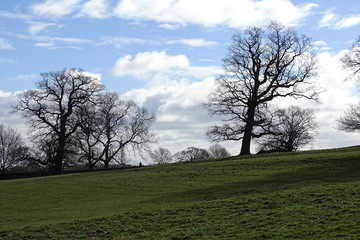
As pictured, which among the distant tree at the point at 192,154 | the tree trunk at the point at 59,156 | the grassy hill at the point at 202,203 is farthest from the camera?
the distant tree at the point at 192,154

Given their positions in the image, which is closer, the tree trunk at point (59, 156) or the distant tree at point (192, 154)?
the tree trunk at point (59, 156)

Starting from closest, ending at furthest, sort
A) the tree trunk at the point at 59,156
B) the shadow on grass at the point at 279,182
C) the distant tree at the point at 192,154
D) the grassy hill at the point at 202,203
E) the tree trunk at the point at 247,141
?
the grassy hill at the point at 202,203
the shadow on grass at the point at 279,182
the tree trunk at the point at 247,141
the tree trunk at the point at 59,156
the distant tree at the point at 192,154

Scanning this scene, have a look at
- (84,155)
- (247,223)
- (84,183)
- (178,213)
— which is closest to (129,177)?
(84,183)

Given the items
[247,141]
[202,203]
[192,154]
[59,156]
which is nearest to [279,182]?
[202,203]

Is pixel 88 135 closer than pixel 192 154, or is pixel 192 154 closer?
pixel 88 135

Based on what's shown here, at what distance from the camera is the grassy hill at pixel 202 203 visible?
1900 centimetres

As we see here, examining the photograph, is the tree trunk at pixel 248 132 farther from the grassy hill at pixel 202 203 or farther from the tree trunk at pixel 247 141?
the grassy hill at pixel 202 203

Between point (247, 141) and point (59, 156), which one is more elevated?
point (59, 156)

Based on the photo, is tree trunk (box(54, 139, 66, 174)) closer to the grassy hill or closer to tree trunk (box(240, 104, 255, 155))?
the grassy hill

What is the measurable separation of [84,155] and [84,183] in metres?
39.2

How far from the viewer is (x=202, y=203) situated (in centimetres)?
2617

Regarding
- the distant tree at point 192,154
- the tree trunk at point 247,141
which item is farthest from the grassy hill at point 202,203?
the distant tree at point 192,154

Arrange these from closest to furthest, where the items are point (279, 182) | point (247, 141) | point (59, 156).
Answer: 1. point (279, 182)
2. point (247, 141)
3. point (59, 156)

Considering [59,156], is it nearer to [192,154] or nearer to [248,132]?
[248,132]
